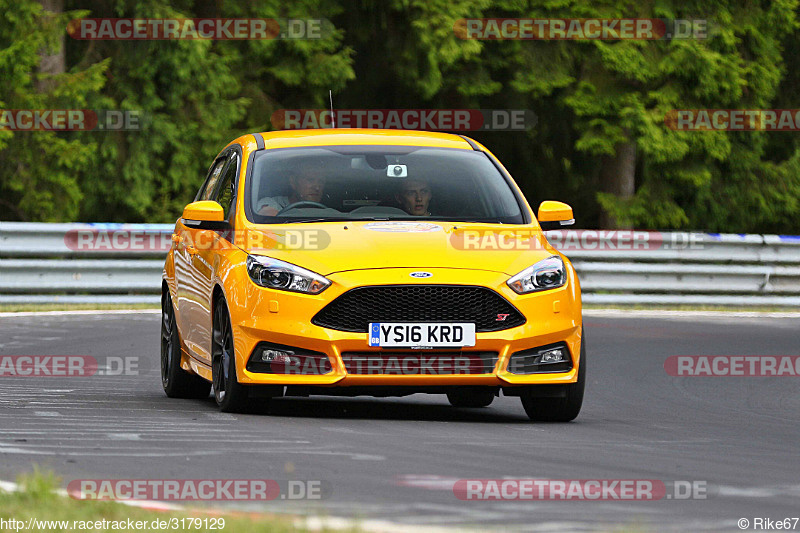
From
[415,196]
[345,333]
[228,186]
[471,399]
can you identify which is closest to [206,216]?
[228,186]

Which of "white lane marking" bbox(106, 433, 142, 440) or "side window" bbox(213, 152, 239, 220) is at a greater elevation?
"side window" bbox(213, 152, 239, 220)

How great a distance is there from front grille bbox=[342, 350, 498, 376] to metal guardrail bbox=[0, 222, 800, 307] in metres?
12.6

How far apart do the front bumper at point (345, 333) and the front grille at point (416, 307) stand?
4 centimetres

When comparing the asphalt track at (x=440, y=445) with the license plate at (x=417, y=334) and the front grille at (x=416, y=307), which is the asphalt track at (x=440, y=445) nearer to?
the license plate at (x=417, y=334)

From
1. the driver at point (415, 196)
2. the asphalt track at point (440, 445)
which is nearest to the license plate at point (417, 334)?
the asphalt track at point (440, 445)

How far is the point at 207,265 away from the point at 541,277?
7.04ft

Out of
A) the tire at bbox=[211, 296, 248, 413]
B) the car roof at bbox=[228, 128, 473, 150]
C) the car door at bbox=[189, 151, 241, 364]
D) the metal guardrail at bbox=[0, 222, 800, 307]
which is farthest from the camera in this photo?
the metal guardrail at bbox=[0, 222, 800, 307]

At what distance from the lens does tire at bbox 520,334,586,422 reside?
33.1 ft

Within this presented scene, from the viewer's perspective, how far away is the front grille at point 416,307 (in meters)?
9.61

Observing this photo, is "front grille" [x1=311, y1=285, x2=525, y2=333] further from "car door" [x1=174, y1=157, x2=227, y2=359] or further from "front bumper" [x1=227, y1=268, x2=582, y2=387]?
"car door" [x1=174, y1=157, x2=227, y2=359]

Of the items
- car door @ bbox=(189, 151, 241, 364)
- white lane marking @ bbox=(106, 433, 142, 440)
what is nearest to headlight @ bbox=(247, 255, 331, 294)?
car door @ bbox=(189, 151, 241, 364)

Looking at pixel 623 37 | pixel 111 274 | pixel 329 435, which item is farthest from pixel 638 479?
pixel 623 37

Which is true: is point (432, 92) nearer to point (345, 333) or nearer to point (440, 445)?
point (345, 333)

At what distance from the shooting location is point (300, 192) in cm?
1079
